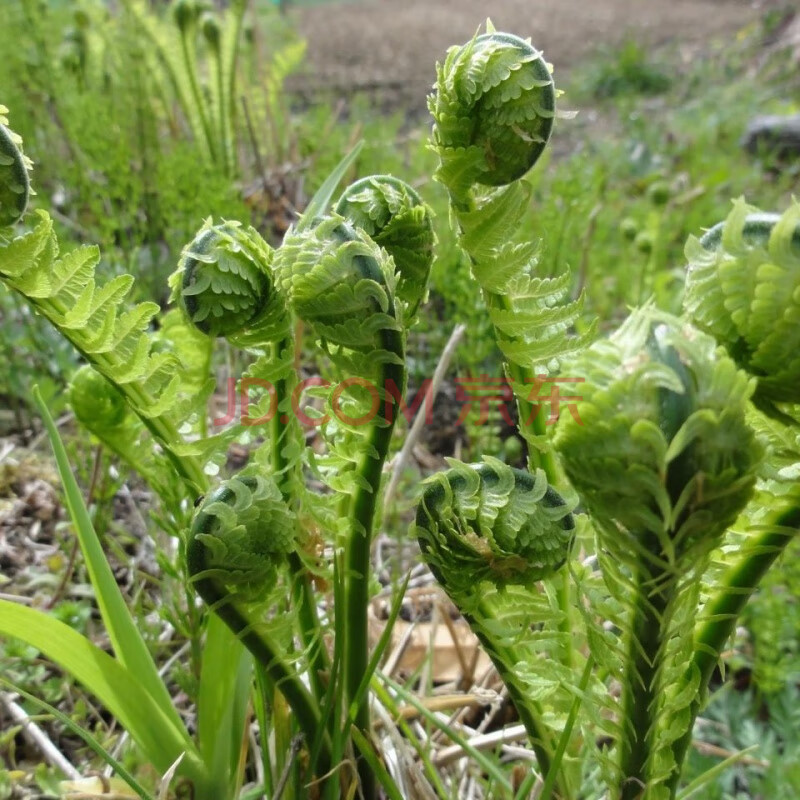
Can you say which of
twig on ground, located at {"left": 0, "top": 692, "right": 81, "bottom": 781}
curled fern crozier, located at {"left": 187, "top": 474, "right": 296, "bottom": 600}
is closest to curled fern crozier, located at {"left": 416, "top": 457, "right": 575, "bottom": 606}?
curled fern crozier, located at {"left": 187, "top": 474, "right": 296, "bottom": 600}

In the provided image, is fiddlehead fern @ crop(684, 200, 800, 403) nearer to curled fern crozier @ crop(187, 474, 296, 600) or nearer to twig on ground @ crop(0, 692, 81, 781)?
curled fern crozier @ crop(187, 474, 296, 600)

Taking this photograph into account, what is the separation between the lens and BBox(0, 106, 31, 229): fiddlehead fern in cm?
57

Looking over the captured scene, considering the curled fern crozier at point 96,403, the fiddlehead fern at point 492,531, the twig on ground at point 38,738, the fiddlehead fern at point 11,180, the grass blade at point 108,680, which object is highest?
the fiddlehead fern at point 11,180

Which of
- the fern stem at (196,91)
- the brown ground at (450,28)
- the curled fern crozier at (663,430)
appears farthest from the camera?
the brown ground at (450,28)

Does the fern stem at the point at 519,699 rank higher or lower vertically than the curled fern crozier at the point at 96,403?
lower

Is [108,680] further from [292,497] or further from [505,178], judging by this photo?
[505,178]

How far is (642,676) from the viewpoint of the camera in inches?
22.0

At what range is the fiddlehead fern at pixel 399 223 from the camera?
648 mm

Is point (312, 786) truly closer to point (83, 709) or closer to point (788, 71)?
point (83, 709)

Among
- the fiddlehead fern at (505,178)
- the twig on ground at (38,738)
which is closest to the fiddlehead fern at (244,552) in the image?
the fiddlehead fern at (505,178)

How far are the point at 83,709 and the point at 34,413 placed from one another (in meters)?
0.86

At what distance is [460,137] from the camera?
0.61 metres

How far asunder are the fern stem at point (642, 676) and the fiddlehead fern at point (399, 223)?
0.98 feet

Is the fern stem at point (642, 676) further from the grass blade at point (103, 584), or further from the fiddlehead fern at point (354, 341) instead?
the grass blade at point (103, 584)
